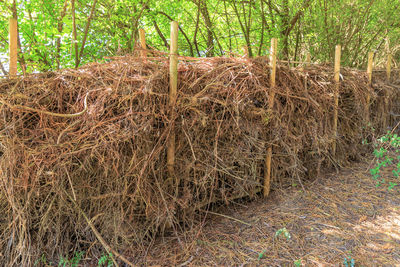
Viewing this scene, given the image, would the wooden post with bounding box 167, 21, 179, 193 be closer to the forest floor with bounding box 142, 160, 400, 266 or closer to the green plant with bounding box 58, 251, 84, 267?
the forest floor with bounding box 142, 160, 400, 266

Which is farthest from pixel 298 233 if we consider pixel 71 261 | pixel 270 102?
pixel 71 261

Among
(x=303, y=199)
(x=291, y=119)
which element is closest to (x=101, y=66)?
(x=291, y=119)

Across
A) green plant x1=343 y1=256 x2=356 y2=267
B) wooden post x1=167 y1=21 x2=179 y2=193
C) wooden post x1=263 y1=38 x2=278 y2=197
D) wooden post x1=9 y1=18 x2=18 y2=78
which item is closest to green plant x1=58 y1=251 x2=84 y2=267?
wooden post x1=167 y1=21 x2=179 y2=193

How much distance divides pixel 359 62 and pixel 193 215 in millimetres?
7877

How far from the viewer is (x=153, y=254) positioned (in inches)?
102

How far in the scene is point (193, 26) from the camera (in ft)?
28.4

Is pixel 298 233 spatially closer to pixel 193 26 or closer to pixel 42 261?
pixel 42 261

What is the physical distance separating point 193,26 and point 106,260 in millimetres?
7997

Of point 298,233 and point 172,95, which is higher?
point 172,95

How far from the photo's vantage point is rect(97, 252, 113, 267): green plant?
2482 millimetres

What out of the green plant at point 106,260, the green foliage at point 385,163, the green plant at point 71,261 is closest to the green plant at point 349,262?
the green foliage at point 385,163

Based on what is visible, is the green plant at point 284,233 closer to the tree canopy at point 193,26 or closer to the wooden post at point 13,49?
the wooden post at point 13,49

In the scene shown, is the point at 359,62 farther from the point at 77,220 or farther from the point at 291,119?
the point at 77,220

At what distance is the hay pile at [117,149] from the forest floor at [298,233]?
0.29 metres
